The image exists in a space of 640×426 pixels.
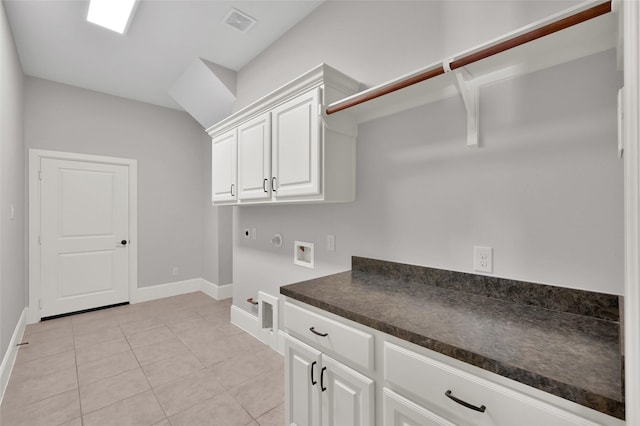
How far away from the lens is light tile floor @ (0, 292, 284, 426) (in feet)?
6.15

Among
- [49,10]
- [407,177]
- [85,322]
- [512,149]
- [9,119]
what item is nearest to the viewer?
[512,149]

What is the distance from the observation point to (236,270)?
322 centimetres

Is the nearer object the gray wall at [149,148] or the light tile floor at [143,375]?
the light tile floor at [143,375]

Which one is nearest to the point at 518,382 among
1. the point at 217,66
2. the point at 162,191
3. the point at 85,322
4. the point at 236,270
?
the point at 236,270

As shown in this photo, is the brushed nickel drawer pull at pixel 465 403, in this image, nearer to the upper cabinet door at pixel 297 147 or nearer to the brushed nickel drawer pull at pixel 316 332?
the brushed nickel drawer pull at pixel 316 332

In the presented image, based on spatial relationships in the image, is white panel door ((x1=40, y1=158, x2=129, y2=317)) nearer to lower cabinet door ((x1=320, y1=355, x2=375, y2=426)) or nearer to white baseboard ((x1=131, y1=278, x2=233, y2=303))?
white baseboard ((x1=131, y1=278, x2=233, y2=303))

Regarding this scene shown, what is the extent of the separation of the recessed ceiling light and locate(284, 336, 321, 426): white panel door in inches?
106

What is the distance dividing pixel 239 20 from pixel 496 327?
9.05ft

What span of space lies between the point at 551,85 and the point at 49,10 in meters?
3.41

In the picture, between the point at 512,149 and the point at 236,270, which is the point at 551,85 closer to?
the point at 512,149

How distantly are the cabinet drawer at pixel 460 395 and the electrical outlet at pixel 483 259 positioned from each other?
637mm

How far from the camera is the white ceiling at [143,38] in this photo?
2.28m

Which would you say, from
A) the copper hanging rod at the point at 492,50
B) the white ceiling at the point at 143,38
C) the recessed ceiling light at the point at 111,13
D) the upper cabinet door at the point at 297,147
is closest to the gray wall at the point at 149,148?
the white ceiling at the point at 143,38

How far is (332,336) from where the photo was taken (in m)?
1.26
